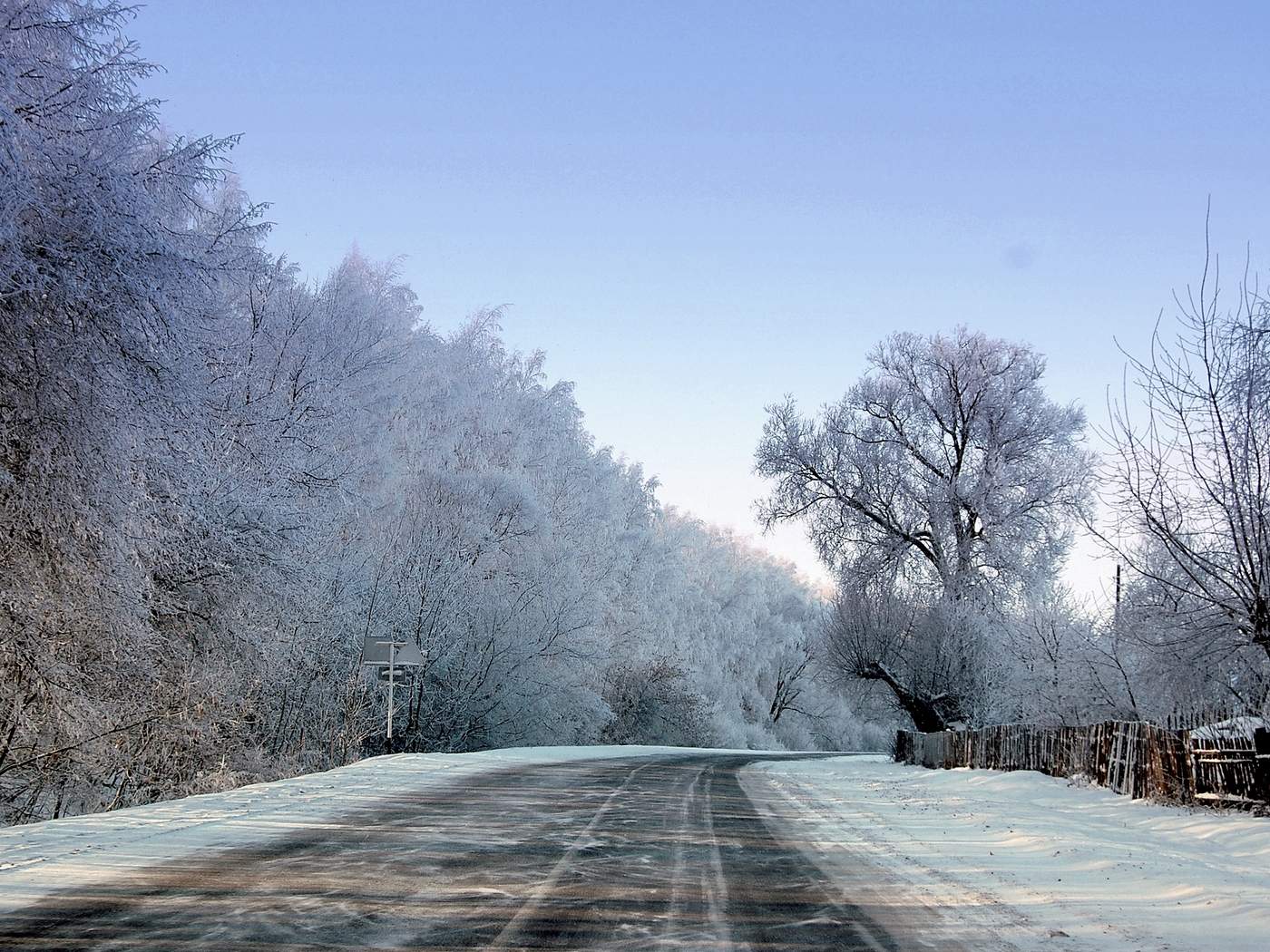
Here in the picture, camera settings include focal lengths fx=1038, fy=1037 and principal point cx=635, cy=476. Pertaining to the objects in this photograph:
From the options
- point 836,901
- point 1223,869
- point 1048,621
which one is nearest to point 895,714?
point 1048,621

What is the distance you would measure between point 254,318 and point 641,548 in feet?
112

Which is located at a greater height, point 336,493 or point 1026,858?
point 336,493

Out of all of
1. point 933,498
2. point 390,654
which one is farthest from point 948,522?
point 390,654

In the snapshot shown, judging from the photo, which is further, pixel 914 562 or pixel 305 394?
pixel 914 562

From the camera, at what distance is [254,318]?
2459 cm

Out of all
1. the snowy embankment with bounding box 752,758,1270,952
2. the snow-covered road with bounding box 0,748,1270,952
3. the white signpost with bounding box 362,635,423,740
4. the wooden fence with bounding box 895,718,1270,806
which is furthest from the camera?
the white signpost with bounding box 362,635,423,740

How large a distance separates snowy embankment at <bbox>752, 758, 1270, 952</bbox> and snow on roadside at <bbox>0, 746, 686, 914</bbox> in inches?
205

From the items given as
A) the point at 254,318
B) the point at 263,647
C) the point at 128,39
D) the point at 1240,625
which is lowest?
Answer: the point at 263,647

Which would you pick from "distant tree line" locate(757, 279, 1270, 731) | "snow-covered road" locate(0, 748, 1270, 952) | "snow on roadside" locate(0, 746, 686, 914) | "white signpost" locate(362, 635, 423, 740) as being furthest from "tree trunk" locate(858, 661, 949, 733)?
"snow on roadside" locate(0, 746, 686, 914)

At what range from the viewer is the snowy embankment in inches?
256

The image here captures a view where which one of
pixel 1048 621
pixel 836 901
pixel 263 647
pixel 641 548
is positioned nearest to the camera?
pixel 836 901

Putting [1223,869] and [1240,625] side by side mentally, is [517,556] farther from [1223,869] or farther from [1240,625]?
[1223,869]

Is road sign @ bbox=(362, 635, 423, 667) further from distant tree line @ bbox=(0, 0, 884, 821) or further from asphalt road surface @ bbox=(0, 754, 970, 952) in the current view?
asphalt road surface @ bbox=(0, 754, 970, 952)

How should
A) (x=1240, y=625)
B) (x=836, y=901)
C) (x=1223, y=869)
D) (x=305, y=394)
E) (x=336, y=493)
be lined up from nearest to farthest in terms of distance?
(x=836, y=901)
(x=1223, y=869)
(x=1240, y=625)
(x=336, y=493)
(x=305, y=394)
